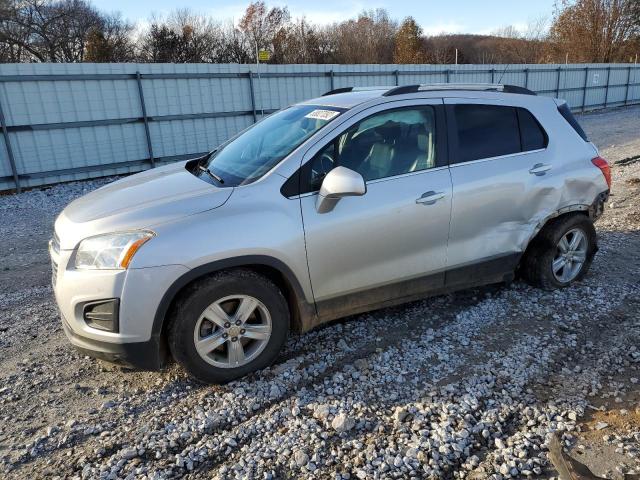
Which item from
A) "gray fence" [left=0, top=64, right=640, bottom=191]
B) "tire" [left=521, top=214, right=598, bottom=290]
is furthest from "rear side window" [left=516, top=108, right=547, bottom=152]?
"gray fence" [left=0, top=64, right=640, bottom=191]

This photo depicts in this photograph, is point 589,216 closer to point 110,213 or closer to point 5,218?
point 110,213

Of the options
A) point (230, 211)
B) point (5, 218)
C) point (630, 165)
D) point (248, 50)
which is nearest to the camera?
point (230, 211)

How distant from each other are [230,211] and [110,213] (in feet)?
2.51

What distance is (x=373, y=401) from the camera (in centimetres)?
308

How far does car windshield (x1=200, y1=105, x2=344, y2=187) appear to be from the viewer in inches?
136

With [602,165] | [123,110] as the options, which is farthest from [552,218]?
[123,110]

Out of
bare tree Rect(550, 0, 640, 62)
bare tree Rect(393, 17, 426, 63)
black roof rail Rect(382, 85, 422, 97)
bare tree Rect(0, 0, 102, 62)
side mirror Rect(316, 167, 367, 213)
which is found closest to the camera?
side mirror Rect(316, 167, 367, 213)

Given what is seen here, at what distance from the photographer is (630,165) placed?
1028cm

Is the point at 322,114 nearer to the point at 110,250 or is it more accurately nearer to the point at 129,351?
the point at 110,250

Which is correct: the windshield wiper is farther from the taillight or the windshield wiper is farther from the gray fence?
the gray fence

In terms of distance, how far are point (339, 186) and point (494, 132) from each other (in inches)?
65.7

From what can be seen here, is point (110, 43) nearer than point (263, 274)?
No

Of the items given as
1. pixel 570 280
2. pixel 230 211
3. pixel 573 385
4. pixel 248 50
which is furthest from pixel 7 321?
pixel 248 50

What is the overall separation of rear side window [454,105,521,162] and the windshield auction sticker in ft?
3.33
